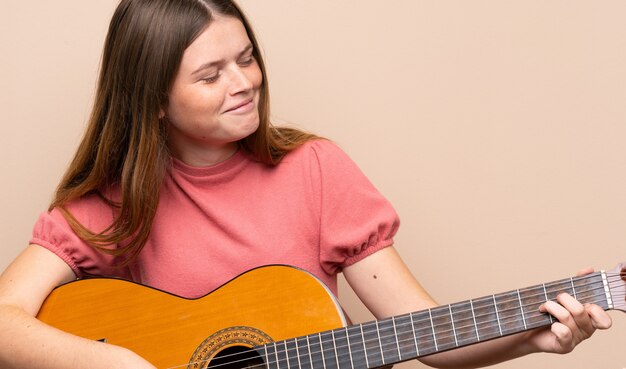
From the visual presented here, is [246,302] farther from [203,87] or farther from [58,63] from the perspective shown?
[58,63]

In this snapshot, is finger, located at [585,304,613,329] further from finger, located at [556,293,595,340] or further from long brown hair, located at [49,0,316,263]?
long brown hair, located at [49,0,316,263]

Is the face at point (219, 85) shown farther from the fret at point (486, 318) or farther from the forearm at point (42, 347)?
the fret at point (486, 318)

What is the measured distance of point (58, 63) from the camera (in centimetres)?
222

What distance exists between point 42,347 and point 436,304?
0.73 metres

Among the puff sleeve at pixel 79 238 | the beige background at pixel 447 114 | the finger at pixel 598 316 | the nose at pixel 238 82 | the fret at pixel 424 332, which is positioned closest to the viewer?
the finger at pixel 598 316

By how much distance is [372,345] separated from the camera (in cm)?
147

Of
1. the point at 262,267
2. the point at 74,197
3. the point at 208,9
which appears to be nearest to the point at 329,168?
the point at 262,267

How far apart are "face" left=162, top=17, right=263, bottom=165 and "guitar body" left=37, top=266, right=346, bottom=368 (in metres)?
0.30

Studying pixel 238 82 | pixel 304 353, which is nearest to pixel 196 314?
pixel 304 353

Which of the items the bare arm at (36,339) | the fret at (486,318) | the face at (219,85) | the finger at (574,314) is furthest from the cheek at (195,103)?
the finger at (574,314)

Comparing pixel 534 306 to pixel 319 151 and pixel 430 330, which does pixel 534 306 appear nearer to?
pixel 430 330

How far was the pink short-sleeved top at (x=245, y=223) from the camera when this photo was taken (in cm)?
176

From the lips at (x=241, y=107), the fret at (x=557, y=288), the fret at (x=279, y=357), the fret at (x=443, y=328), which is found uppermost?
the lips at (x=241, y=107)

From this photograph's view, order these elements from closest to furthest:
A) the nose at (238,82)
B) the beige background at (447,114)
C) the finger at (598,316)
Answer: the finger at (598,316) → the nose at (238,82) → the beige background at (447,114)
